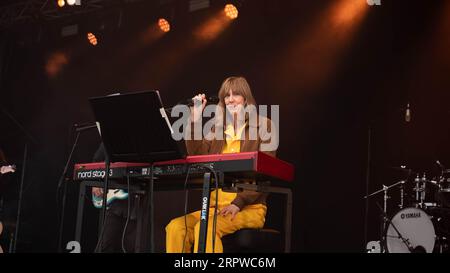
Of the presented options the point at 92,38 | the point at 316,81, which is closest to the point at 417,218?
the point at 316,81

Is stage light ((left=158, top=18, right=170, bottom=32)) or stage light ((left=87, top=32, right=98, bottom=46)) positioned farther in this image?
stage light ((left=87, top=32, right=98, bottom=46))

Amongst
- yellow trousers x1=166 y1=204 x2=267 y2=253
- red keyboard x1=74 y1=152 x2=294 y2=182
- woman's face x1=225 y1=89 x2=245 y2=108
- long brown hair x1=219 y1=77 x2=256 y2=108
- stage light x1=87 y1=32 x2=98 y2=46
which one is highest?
stage light x1=87 y1=32 x2=98 y2=46

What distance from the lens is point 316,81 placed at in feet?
20.5

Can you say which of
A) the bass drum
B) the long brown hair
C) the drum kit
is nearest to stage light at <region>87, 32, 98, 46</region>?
the drum kit

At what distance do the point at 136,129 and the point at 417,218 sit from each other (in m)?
3.64

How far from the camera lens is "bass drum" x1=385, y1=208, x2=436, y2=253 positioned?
5691 mm

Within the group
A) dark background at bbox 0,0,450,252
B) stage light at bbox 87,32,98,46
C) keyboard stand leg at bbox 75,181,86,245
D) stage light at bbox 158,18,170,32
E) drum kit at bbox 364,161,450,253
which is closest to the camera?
keyboard stand leg at bbox 75,181,86,245

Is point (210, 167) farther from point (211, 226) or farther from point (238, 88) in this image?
point (238, 88)

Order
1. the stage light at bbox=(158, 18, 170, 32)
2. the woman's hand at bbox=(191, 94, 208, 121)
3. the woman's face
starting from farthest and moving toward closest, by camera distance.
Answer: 1. the stage light at bbox=(158, 18, 170, 32)
2. the woman's face
3. the woman's hand at bbox=(191, 94, 208, 121)

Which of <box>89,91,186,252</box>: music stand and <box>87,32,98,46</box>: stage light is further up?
<box>87,32,98,46</box>: stage light

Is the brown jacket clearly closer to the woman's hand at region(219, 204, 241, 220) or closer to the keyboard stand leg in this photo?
the woman's hand at region(219, 204, 241, 220)

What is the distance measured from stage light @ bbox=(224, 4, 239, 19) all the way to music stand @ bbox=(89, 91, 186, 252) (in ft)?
13.1
